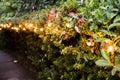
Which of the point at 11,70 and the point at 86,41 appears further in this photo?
the point at 11,70

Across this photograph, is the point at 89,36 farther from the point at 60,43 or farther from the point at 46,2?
the point at 46,2

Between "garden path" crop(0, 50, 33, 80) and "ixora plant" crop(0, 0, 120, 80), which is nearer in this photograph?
"ixora plant" crop(0, 0, 120, 80)

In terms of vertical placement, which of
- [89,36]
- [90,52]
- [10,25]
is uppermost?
[10,25]

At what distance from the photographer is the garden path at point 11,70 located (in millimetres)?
6509

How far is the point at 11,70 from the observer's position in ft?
23.6

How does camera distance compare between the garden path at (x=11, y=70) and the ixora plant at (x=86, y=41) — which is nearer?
the ixora plant at (x=86, y=41)

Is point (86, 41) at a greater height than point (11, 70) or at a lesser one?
greater

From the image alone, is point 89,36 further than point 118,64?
Yes

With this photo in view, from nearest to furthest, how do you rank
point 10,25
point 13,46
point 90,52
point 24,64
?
point 90,52 → point 24,64 → point 10,25 → point 13,46

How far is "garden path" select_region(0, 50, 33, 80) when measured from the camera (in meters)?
6.51

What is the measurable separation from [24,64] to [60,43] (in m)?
3.78

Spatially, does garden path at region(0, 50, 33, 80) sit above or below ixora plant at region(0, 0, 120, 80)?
below

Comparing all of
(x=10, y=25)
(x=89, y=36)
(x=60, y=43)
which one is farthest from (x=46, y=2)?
(x=89, y=36)

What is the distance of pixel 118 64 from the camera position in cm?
262
